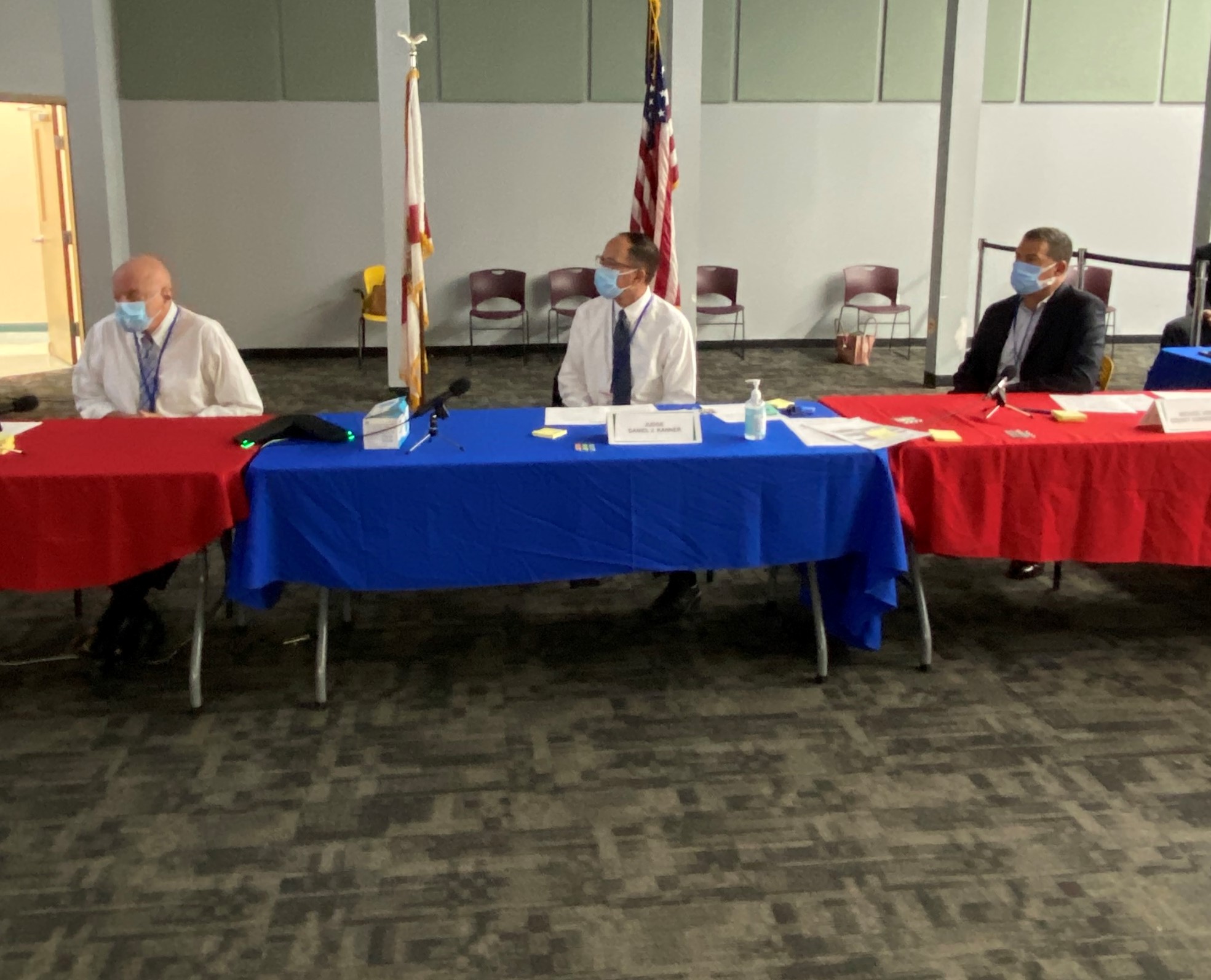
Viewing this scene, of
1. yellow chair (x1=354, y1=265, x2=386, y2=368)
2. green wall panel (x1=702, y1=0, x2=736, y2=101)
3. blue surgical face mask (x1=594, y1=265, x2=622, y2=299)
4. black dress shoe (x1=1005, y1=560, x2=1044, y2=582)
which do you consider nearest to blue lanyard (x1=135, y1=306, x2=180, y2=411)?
blue surgical face mask (x1=594, y1=265, x2=622, y2=299)

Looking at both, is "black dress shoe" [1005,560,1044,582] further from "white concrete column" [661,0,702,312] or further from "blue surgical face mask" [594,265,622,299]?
"white concrete column" [661,0,702,312]

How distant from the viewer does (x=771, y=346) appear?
10430mm

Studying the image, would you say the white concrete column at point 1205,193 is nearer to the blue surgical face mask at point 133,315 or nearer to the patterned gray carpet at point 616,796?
the patterned gray carpet at point 616,796

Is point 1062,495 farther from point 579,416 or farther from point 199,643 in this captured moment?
point 199,643

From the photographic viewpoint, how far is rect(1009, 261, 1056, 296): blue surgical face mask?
167 inches

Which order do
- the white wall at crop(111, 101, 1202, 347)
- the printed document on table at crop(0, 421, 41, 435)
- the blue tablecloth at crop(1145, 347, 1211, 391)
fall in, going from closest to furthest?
the printed document on table at crop(0, 421, 41, 435) < the blue tablecloth at crop(1145, 347, 1211, 391) < the white wall at crop(111, 101, 1202, 347)

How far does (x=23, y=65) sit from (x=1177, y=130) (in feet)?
31.8

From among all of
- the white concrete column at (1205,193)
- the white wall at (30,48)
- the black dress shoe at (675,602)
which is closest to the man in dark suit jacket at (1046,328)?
the black dress shoe at (675,602)

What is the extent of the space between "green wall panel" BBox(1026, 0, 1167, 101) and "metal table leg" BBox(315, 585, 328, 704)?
884 cm

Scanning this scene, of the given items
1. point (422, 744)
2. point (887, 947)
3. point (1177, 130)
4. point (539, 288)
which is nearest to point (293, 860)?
point (422, 744)

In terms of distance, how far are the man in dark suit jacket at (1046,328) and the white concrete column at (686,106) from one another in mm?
3563

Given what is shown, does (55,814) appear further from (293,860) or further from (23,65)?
(23,65)

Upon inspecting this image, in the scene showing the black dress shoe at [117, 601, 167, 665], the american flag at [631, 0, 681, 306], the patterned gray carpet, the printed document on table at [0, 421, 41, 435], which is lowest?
the patterned gray carpet

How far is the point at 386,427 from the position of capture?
342 centimetres
